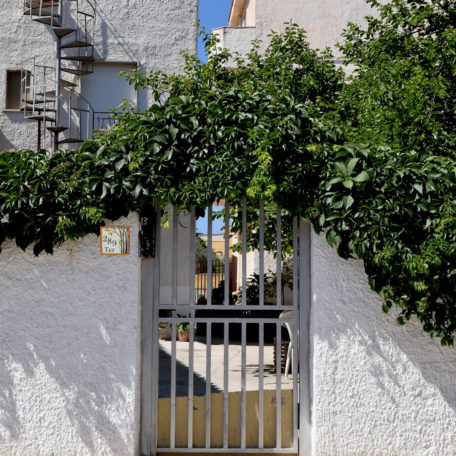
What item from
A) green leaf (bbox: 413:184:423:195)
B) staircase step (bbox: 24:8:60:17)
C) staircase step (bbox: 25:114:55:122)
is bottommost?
green leaf (bbox: 413:184:423:195)

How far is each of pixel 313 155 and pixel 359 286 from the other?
117 centimetres

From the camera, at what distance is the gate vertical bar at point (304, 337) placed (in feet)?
16.2

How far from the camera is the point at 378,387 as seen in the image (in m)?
4.89

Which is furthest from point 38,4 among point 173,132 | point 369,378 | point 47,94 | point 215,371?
point 369,378

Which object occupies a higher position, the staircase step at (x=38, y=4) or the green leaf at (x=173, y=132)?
the staircase step at (x=38, y=4)

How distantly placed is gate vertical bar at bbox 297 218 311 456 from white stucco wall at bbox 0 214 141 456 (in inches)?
53.9

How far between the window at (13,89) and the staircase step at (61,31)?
135 centimetres

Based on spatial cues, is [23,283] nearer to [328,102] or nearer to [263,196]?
[263,196]

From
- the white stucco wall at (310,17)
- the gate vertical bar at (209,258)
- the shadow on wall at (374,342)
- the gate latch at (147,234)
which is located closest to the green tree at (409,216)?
the shadow on wall at (374,342)

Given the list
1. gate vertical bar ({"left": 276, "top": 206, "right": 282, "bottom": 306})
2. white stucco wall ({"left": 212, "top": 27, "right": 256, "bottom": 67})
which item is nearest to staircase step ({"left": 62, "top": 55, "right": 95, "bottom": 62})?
white stucco wall ({"left": 212, "top": 27, "right": 256, "bottom": 67})

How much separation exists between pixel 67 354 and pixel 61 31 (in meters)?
10.0

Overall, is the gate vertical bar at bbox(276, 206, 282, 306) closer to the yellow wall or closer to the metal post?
the metal post

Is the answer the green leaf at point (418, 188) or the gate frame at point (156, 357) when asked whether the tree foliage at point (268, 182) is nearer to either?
the green leaf at point (418, 188)

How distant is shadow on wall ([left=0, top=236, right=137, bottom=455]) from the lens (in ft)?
16.2
